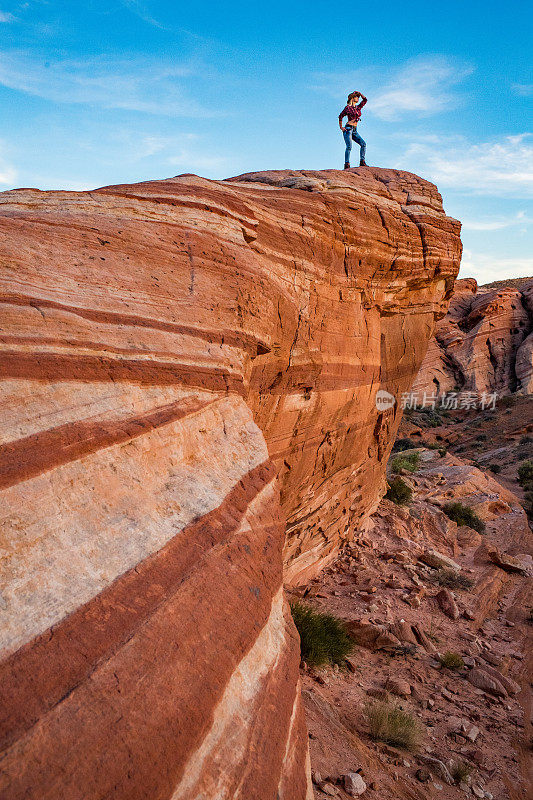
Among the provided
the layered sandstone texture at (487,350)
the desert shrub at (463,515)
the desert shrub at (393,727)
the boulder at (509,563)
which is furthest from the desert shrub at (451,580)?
the layered sandstone texture at (487,350)

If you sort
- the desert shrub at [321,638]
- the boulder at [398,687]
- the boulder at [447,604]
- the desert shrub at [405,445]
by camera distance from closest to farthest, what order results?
the boulder at [398,687]
the desert shrub at [321,638]
the boulder at [447,604]
the desert shrub at [405,445]

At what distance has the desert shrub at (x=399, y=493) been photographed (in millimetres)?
13289

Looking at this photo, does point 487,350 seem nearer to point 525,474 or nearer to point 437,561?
point 525,474

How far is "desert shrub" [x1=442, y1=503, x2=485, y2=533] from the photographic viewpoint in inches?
517

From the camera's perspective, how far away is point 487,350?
132ft

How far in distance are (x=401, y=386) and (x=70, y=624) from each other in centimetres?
1040

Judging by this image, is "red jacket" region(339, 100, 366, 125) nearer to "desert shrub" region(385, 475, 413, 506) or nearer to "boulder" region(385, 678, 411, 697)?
"desert shrub" region(385, 475, 413, 506)

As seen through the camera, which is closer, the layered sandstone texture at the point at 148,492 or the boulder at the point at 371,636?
the layered sandstone texture at the point at 148,492

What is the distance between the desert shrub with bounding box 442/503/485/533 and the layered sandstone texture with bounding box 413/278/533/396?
25529 millimetres

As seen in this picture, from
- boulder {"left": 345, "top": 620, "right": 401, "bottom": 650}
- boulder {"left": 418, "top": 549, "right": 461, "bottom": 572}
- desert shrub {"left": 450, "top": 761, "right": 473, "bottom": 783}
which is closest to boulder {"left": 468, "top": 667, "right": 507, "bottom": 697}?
boulder {"left": 345, "top": 620, "right": 401, "bottom": 650}

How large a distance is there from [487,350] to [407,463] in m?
26.8

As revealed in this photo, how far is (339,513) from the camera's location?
32.2 feet

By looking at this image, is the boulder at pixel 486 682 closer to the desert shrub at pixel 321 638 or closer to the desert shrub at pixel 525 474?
the desert shrub at pixel 321 638

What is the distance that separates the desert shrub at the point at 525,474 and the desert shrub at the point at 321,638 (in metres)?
15.0
